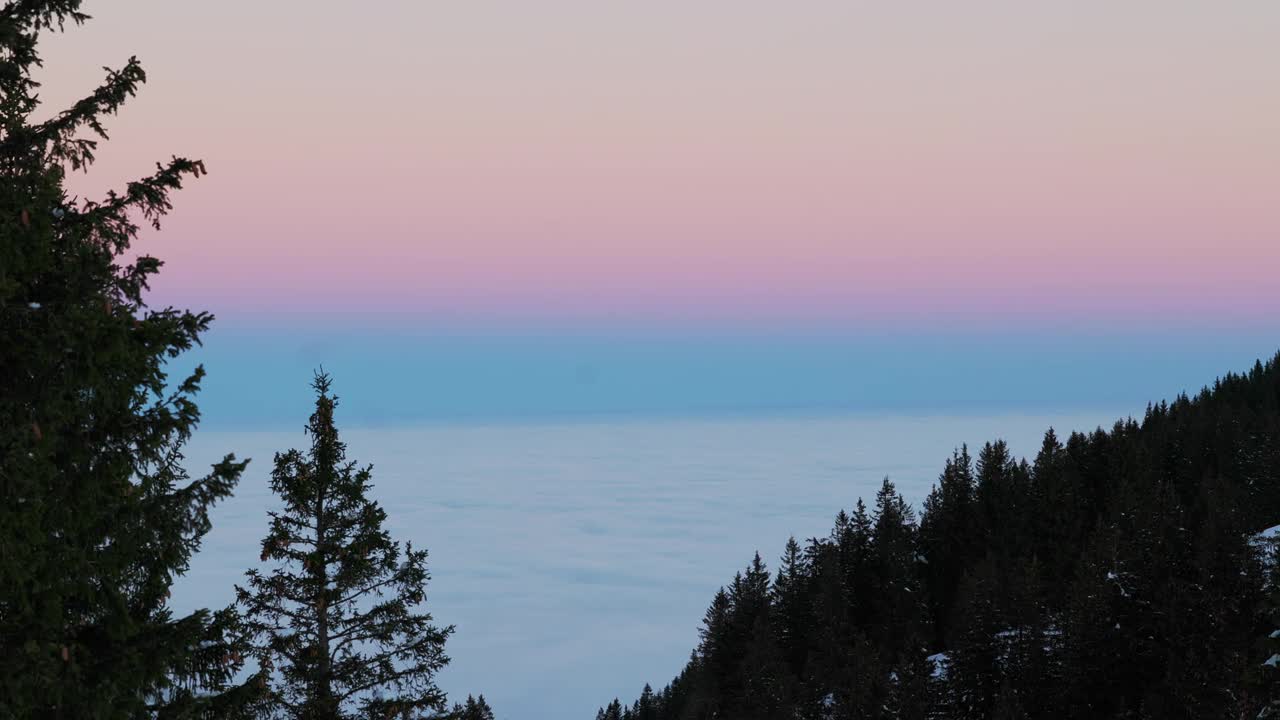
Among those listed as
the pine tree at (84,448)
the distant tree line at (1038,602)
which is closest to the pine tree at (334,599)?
the pine tree at (84,448)

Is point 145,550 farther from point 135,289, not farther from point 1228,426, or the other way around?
point 1228,426

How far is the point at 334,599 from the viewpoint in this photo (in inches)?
737

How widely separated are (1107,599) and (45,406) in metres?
56.5

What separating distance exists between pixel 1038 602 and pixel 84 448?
194ft

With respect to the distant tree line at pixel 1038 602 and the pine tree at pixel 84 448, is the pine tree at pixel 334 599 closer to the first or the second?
the pine tree at pixel 84 448

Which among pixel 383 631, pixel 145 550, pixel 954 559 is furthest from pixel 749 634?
pixel 145 550

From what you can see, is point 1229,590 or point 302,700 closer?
point 302,700

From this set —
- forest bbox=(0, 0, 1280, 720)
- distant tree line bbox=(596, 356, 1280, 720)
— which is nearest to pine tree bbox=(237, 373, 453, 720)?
forest bbox=(0, 0, 1280, 720)

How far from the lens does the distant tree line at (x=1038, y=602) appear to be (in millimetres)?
48938

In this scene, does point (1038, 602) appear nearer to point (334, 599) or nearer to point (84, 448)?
point (334, 599)

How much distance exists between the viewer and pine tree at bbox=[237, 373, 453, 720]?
18.1 m

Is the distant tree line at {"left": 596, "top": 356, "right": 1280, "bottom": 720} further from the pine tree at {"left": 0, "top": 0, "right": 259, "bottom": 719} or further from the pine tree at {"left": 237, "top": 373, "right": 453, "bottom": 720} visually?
the pine tree at {"left": 0, "top": 0, "right": 259, "bottom": 719}

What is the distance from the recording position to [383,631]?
61.9 feet

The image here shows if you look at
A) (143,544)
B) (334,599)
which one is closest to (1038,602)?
(334,599)
